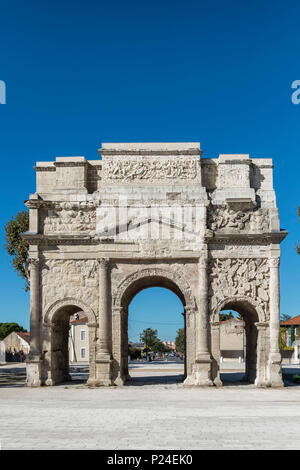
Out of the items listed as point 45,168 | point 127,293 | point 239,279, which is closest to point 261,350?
point 239,279

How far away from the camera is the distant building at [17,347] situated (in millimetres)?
52094

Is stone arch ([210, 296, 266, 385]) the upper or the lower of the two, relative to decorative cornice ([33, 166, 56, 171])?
lower

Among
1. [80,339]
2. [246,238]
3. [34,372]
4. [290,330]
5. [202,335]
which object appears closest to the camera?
[202,335]

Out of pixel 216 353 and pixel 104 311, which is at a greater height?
pixel 104 311

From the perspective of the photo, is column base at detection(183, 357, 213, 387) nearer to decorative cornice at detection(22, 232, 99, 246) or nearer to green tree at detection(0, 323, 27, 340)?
decorative cornice at detection(22, 232, 99, 246)

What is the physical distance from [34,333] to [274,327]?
9694 mm

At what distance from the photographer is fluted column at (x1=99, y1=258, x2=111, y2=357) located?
21156 mm

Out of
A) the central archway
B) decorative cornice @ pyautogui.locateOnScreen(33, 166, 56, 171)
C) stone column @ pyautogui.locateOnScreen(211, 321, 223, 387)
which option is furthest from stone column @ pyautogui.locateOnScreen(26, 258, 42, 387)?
stone column @ pyautogui.locateOnScreen(211, 321, 223, 387)

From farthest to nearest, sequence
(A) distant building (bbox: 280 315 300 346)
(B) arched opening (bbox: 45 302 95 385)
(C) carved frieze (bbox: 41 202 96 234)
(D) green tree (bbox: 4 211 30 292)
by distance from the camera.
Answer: (A) distant building (bbox: 280 315 300 346), (D) green tree (bbox: 4 211 30 292), (C) carved frieze (bbox: 41 202 96 234), (B) arched opening (bbox: 45 302 95 385)

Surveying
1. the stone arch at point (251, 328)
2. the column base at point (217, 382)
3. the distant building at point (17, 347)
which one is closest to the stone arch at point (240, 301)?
the stone arch at point (251, 328)

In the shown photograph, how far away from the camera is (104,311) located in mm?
21234

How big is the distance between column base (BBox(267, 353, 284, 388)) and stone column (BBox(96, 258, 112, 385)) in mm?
6326

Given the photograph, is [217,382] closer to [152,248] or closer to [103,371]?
[103,371]
